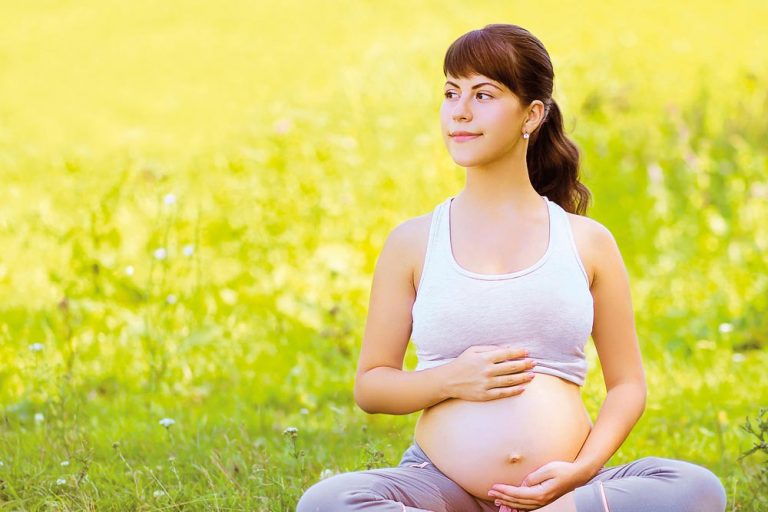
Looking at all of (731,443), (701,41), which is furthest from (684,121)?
(731,443)

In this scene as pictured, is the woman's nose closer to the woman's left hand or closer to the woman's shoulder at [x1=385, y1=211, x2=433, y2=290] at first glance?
the woman's shoulder at [x1=385, y1=211, x2=433, y2=290]

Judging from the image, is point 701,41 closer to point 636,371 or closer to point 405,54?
point 405,54

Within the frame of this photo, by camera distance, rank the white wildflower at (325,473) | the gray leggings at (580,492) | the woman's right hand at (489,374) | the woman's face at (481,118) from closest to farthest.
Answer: the gray leggings at (580,492)
the woman's right hand at (489,374)
the woman's face at (481,118)
the white wildflower at (325,473)

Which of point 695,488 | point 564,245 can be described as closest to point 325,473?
point 564,245

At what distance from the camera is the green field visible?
11.6 ft

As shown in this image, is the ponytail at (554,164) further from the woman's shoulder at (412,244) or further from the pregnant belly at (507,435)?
the pregnant belly at (507,435)

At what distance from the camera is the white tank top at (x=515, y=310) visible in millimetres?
2541

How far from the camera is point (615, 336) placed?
2.70 meters

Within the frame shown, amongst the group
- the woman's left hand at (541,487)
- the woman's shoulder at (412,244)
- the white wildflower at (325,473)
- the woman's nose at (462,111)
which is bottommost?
the white wildflower at (325,473)

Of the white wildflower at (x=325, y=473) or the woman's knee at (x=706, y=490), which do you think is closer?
the woman's knee at (x=706, y=490)

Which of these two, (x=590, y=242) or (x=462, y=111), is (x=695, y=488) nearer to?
(x=590, y=242)

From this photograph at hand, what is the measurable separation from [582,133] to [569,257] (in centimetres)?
439

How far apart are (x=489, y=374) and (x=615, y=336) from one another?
1.34 feet

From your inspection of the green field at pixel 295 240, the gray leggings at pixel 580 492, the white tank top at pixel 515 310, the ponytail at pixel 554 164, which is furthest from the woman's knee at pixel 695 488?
the ponytail at pixel 554 164
